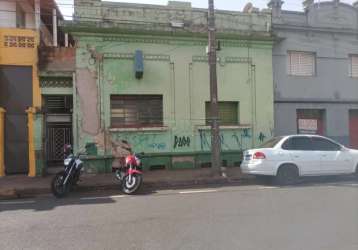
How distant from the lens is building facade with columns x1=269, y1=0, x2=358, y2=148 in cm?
1673

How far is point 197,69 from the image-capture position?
1574 cm

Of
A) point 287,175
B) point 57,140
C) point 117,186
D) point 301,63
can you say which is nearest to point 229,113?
point 301,63

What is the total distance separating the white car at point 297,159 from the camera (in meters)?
11.5

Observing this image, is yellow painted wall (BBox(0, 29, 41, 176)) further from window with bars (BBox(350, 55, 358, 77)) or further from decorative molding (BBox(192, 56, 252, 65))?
window with bars (BBox(350, 55, 358, 77))

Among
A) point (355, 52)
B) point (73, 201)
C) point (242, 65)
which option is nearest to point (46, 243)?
point (73, 201)

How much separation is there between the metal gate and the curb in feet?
12.7

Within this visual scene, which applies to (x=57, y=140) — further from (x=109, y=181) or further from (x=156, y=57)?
(x=156, y=57)

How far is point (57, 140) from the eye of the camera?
14969 millimetres

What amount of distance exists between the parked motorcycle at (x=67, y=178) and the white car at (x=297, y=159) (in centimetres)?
519

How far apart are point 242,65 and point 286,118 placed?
3043 mm

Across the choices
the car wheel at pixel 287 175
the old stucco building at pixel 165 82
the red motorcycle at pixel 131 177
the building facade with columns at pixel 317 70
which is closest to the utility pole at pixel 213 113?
the car wheel at pixel 287 175

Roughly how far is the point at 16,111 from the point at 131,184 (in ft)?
21.8

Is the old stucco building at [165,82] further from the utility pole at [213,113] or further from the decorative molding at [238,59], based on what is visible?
the utility pole at [213,113]

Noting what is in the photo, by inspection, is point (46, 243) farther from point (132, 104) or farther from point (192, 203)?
point (132, 104)
